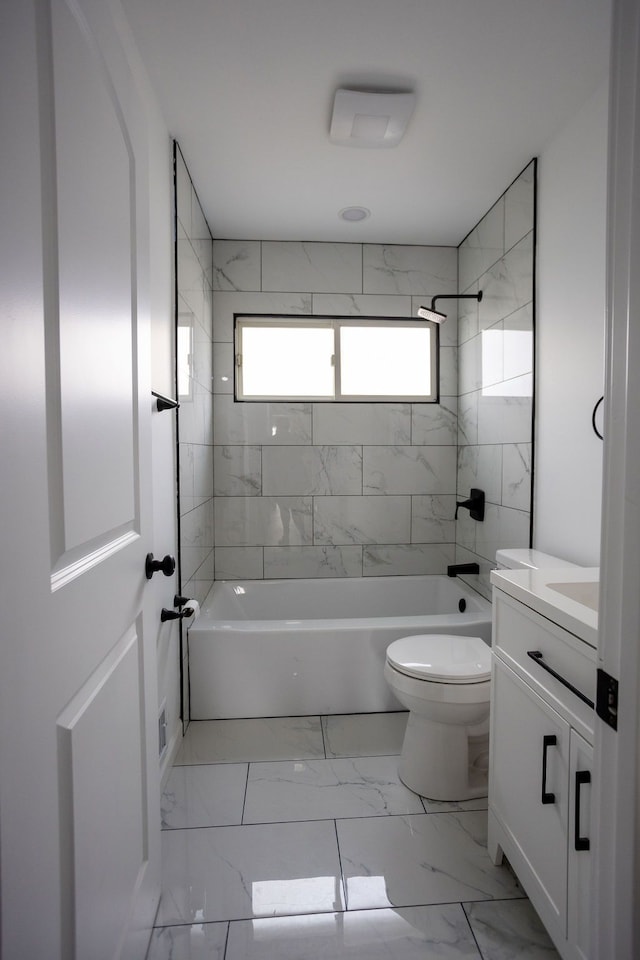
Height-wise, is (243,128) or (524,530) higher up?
(243,128)

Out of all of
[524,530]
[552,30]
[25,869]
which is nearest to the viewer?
[25,869]

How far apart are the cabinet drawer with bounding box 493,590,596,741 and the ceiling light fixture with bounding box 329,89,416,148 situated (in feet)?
5.68

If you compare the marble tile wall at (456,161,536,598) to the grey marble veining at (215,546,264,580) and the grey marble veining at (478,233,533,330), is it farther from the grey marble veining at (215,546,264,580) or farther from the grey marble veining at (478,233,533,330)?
the grey marble veining at (215,546,264,580)

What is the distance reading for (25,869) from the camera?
0.61 meters

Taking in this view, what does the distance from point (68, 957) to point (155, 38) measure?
223 cm

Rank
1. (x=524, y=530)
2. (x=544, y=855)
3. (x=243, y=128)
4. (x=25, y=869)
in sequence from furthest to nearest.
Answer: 1. (x=524, y=530)
2. (x=243, y=128)
3. (x=544, y=855)
4. (x=25, y=869)

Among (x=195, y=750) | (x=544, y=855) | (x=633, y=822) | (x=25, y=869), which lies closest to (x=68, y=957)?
(x=25, y=869)

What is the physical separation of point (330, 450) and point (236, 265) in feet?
4.22

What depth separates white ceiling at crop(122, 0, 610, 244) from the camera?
1.45m

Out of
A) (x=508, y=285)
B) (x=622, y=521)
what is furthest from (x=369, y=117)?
(x=622, y=521)

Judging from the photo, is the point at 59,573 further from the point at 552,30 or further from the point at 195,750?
the point at 552,30

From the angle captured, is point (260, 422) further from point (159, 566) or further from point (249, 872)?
point (249, 872)

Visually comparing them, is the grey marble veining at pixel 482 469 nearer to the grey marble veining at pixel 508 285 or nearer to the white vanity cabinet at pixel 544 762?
the grey marble veining at pixel 508 285

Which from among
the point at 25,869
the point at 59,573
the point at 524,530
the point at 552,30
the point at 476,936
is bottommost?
the point at 476,936
